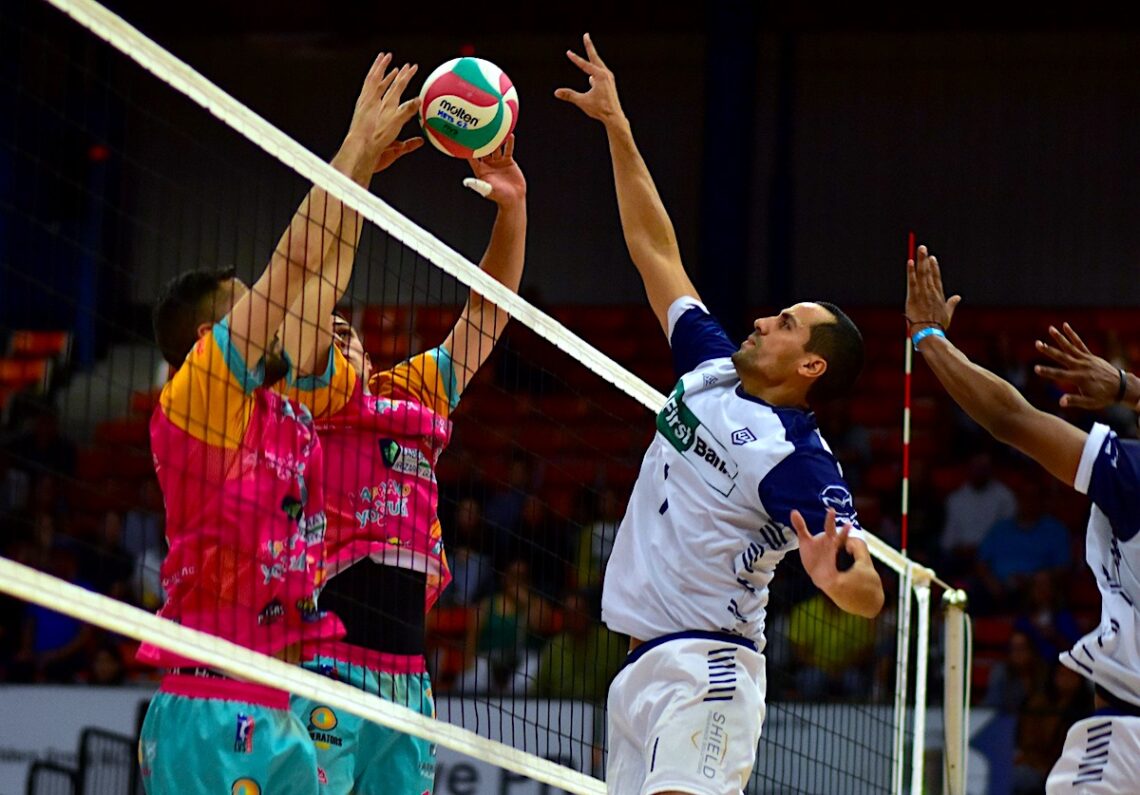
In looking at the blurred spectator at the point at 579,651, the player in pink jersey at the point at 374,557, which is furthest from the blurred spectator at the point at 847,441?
the player in pink jersey at the point at 374,557

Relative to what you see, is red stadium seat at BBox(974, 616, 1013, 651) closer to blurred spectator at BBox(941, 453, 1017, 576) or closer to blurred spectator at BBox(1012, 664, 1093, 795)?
blurred spectator at BBox(941, 453, 1017, 576)

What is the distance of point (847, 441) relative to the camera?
1585 cm

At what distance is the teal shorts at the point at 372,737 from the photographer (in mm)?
5234

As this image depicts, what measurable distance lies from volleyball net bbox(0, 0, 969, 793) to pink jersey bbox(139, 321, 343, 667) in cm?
2

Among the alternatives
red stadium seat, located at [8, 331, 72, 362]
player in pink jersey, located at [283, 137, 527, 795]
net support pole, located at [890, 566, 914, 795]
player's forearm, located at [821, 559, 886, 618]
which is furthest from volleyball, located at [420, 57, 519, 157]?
red stadium seat, located at [8, 331, 72, 362]

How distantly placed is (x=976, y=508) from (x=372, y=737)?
10.2 m

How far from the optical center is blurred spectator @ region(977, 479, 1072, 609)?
14.1 metres

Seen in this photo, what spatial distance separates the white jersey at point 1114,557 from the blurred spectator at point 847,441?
32.6 ft

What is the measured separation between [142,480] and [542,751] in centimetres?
735

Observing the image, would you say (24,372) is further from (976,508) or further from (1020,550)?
(1020,550)

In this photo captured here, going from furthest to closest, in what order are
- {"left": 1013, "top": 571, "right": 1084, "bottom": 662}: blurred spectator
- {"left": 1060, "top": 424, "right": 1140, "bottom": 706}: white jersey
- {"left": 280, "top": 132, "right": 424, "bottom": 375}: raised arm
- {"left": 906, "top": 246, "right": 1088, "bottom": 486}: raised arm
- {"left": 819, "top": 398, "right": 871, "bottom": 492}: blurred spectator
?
{"left": 819, "top": 398, "right": 871, "bottom": 492}: blurred spectator < {"left": 1013, "top": 571, "right": 1084, "bottom": 662}: blurred spectator < {"left": 906, "top": 246, "right": 1088, "bottom": 486}: raised arm < {"left": 1060, "top": 424, "right": 1140, "bottom": 706}: white jersey < {"left": 280, "top": 132, "right": 424, "bottom": 375}: raised arm

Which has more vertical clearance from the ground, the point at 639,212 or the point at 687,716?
the point at 639,212

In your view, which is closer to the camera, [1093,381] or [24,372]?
[1093,381]

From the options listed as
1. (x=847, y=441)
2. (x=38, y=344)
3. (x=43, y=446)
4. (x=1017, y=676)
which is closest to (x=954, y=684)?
(x=1017, y=676)
